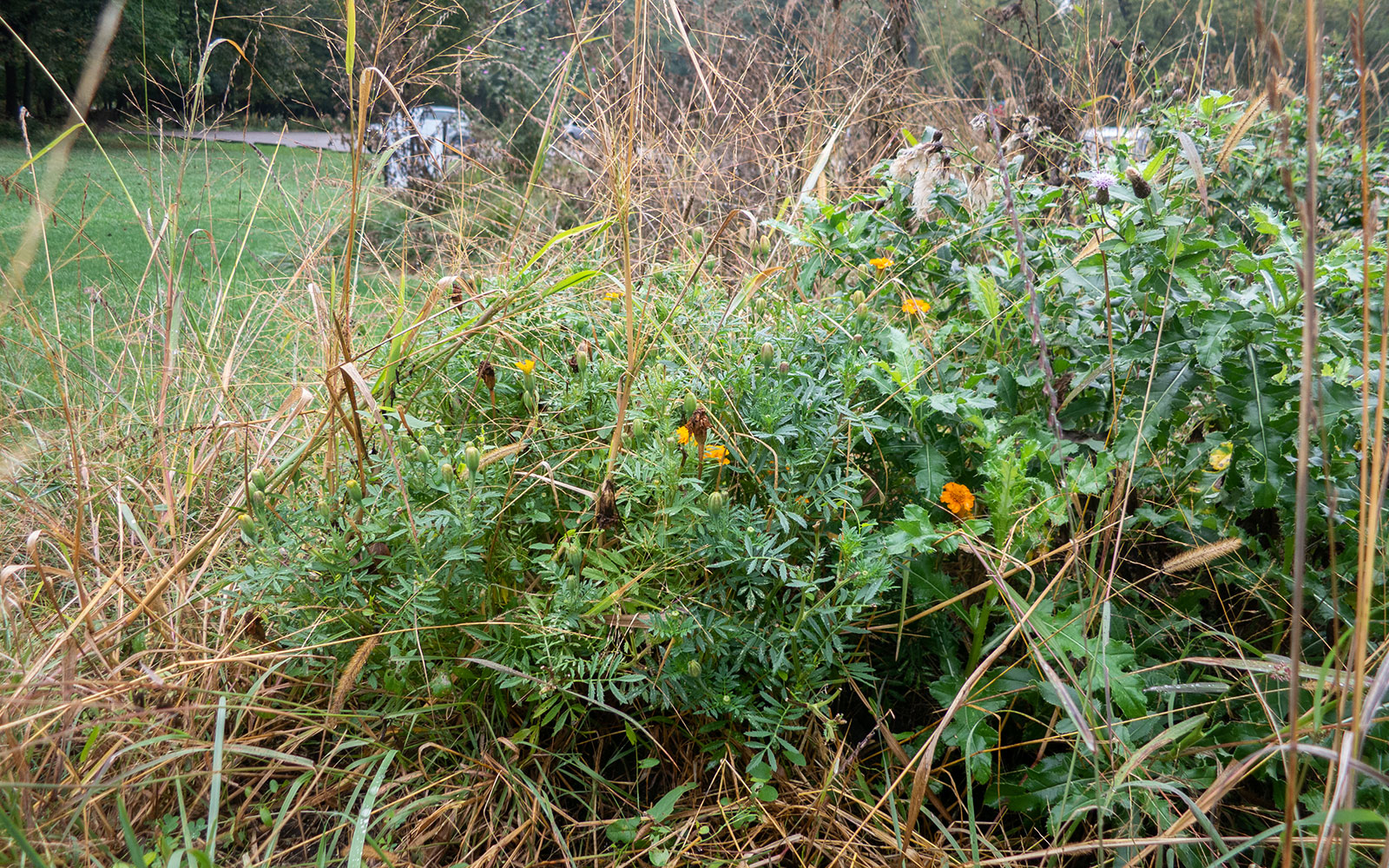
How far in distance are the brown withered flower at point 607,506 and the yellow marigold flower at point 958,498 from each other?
1.86 ft

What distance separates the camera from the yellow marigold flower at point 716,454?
128 centimetres

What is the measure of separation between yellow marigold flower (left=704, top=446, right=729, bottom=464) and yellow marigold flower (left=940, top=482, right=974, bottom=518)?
1.24ft

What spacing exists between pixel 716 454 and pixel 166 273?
1623mm

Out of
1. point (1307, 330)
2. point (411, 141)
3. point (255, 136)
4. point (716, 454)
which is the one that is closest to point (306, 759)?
point (716, 454)

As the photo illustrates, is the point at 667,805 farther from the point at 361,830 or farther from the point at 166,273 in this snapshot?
the point at 166,273

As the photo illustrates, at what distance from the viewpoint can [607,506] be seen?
1.15 m

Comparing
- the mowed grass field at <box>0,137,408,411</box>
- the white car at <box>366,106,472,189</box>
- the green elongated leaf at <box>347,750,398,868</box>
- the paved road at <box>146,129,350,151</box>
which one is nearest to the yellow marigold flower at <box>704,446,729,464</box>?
the green elongated leaf at <box>347,750,398,868</box>

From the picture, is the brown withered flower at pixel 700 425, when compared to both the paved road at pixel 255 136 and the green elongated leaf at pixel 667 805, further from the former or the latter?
the paved road at pixel 255 136

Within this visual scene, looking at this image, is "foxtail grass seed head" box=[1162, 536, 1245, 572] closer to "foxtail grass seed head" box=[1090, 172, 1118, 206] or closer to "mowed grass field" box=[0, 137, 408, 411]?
"foxtail grass seed head" box=[1090, 172, 1118, 206]

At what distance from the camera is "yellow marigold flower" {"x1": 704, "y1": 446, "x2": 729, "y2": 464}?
128cm

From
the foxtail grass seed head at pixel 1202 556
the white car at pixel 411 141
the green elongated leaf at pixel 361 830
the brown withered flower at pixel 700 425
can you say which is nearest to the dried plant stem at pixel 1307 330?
the foxtail grass seed head at pixel 1202 556

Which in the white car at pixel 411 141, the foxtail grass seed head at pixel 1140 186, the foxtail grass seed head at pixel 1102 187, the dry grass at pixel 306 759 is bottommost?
the white car at pixel 411 141

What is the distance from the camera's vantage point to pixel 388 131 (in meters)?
4.62

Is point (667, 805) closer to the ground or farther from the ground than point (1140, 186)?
closer to the ground
